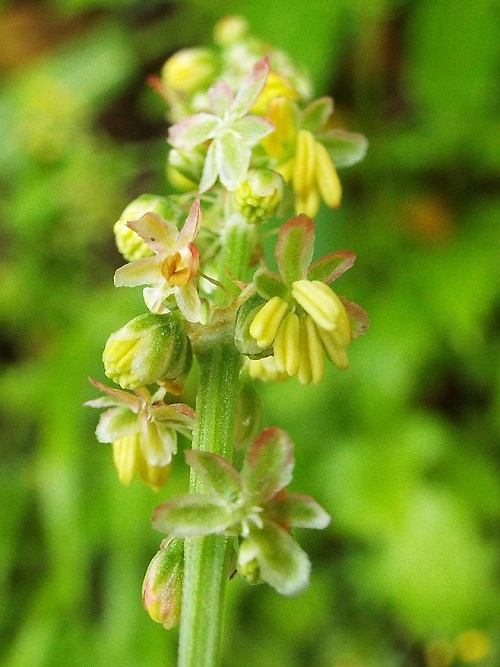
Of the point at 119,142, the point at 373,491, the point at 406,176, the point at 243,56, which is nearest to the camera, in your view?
the point at 243,56

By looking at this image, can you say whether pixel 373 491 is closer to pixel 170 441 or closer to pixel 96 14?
pixel 170 441

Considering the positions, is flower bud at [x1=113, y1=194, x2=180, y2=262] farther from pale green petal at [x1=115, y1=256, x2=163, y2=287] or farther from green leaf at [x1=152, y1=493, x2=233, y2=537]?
green leaf at [x1=152, y1=493, x2=233, y2=537]

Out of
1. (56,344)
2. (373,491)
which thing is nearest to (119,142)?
(56,344)

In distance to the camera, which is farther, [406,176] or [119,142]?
[119,142]

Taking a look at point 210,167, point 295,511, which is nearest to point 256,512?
point 295,511

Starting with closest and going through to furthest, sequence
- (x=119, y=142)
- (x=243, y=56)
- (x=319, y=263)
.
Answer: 1. (x=319, y=263)
2. (x=243, y=56)
3. (x=119, y=142)

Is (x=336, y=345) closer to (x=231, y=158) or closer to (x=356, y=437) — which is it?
(x=231, y=158)

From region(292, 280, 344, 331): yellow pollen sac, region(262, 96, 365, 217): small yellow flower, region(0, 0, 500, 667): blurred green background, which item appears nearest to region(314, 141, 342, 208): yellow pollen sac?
region(262, 96, 365, 217): small yellow flower

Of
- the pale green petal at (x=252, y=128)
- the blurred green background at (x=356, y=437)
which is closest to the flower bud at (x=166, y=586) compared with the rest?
the pale green petal at (x=252, y=128)

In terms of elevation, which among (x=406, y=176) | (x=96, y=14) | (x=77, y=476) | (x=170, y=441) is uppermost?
(x=96, y=14)
